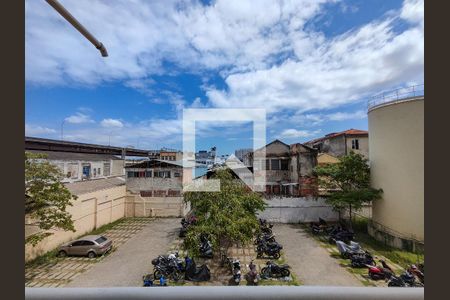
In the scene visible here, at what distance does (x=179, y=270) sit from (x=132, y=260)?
1.42 m

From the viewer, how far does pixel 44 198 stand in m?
4.54

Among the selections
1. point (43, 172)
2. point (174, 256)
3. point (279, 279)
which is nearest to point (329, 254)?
point (279, 279)

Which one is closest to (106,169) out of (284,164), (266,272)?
(284,164)

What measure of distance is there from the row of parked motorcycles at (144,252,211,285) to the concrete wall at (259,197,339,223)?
4.00 meters

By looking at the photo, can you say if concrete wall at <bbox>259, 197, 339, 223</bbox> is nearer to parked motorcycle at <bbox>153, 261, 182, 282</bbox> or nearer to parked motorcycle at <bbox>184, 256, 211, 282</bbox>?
parked motorcycle at <bbox>184, 256, 211, 282</bbox>

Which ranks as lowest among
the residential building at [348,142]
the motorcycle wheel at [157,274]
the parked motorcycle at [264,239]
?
the motorcycle wheel at [157,274]

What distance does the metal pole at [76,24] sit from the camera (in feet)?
3.83

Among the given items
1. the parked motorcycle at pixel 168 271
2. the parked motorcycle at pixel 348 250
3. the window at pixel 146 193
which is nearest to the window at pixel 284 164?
the parked motorcycle at pixel 348 250

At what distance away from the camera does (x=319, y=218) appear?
7.72 metres

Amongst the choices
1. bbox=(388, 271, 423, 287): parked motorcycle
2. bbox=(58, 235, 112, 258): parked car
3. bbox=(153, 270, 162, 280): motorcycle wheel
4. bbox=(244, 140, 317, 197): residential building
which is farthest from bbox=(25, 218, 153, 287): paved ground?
bbox=(388, 271, 423, 287): parked motorcycle

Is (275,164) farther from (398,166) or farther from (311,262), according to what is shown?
(311,262)

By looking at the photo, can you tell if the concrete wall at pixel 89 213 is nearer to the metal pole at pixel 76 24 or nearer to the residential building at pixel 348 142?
the metal pole at pixel 76 24

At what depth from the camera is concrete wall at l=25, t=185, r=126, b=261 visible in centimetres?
543

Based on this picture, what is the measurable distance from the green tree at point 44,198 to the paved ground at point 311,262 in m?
4.69
